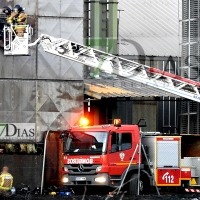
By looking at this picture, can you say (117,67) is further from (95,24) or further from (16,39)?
(95,24)

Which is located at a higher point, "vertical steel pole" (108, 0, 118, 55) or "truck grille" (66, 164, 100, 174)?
"vertical steel pole" (108, 0, 118, 55)

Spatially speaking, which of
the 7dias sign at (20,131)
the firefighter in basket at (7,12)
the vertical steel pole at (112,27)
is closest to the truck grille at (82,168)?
the 7dias sign at (20,131)

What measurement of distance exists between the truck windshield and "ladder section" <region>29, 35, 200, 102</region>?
6.10m

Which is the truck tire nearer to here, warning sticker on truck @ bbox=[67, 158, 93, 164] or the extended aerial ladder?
warning sticker on truck @ bbox=[67, 158, 93, 164]

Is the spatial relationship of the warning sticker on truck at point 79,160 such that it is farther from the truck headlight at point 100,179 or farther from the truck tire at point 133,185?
the truck tire at point 133,185

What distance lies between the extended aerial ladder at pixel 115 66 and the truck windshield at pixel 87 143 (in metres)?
6.10

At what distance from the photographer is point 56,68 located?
36.3 m

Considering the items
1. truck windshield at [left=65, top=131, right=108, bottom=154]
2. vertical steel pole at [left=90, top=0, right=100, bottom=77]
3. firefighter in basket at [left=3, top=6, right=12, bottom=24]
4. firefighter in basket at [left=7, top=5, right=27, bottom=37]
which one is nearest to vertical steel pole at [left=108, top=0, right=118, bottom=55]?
vertical steel pole at [left=90, top=0, right=100, bottom=77]

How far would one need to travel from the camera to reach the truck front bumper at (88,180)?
28844mm

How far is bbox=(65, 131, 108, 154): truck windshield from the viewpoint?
94.5 feet

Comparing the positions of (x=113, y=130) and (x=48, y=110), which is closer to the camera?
(x=113, y=130)

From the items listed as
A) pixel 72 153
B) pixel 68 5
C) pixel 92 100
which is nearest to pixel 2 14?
pixel 68 5

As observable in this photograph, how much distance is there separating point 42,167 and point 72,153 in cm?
413

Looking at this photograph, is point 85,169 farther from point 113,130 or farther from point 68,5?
point 68,5
